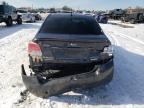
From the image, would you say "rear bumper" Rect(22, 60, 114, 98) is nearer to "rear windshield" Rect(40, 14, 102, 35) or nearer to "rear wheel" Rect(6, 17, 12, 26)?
"rear windshield" Rect(40, 14, 102, 35)

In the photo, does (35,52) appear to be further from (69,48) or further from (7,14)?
(7,14)

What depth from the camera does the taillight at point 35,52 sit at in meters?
6.51

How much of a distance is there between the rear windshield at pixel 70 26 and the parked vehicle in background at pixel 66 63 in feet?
1.58

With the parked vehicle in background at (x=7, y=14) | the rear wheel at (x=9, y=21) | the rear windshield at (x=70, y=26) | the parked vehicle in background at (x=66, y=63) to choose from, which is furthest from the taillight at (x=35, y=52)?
the rear wheel at (x=9, y=21)

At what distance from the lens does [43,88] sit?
6234mm


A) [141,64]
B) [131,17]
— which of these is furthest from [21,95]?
[131,17]

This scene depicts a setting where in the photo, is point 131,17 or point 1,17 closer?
point 1,17

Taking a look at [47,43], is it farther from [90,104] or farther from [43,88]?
[90,104]

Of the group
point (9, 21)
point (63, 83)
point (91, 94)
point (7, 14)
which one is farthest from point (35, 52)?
point (7, 14)

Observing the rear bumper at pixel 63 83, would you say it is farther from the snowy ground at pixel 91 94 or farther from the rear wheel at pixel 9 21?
the rear wheel at pixel 9 21

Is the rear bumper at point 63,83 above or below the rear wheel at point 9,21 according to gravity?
above

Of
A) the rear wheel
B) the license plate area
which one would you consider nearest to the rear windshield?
the license plate area

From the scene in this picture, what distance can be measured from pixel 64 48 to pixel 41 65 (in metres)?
0.58

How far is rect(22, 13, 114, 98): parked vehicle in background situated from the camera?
6.23 metres
